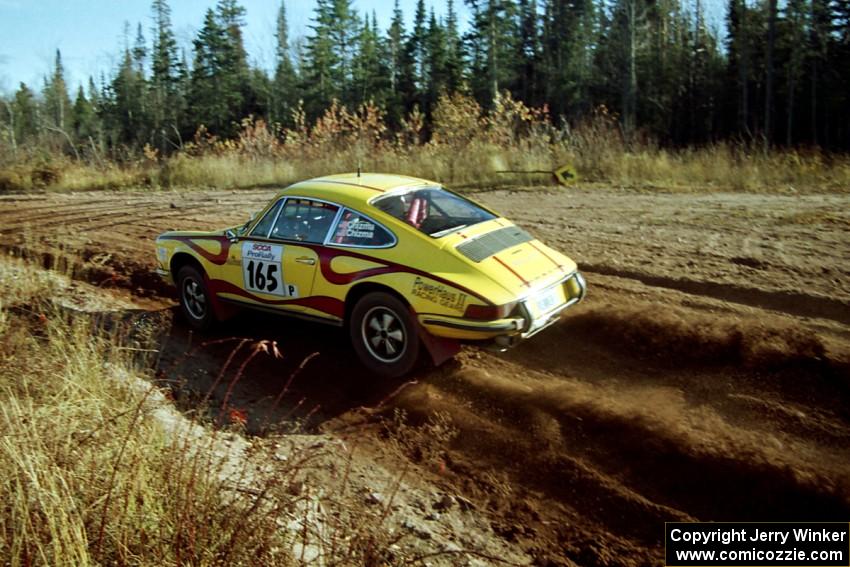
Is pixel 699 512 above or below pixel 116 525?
below

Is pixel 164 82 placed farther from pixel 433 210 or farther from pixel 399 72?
pixel 433 210

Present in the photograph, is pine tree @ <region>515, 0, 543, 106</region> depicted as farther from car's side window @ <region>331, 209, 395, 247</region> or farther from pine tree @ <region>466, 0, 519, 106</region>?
car's side window @ <region>331, 209, 395, 247</region>

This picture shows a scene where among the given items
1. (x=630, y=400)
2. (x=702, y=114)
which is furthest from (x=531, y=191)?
(x=702, y=114)

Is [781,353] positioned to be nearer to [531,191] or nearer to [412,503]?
[412,503]

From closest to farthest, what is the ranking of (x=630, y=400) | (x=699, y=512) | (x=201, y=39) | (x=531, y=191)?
1. (x=699, y=512)
2. (x=630, y=400)
3. (x=531, y=191)
4. (x=201, y=39)

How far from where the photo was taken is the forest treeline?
4081 centimetres

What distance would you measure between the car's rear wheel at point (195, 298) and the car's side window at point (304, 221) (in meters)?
1.24

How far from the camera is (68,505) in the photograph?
335 centimetres

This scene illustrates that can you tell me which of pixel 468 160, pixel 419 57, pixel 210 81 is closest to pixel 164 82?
pixel 210 81

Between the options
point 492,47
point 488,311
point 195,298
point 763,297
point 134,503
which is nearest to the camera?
point 134,503

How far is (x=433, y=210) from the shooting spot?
21.2ft

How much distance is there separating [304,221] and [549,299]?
244cm

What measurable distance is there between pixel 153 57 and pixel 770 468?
6623cm

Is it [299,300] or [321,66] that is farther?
[321,66]
